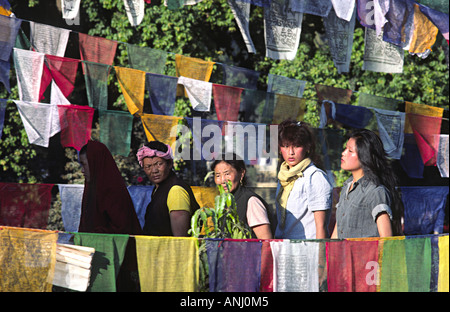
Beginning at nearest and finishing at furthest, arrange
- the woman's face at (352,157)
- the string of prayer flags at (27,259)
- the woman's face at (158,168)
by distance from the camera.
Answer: the string of prayer flags at (27,259)
the woman's face at (352,157)
the woman's face at (158,168)

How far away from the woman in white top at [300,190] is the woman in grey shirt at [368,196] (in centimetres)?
17

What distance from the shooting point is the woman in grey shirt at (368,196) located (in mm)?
3504

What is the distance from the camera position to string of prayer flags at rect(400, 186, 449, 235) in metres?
7.77

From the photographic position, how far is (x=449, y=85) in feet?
33.0

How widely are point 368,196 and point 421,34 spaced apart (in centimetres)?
281

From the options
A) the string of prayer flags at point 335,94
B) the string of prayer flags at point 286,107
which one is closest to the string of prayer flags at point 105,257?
the string of prayer flags at point 286,107

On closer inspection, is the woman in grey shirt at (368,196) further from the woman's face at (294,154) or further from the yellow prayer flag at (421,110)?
the yellow prayer flag at (421,110)

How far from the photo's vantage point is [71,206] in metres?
6.11

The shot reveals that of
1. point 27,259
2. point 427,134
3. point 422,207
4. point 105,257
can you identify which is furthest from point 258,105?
point 27,259

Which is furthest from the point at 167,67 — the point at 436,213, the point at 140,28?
the point at 436,213

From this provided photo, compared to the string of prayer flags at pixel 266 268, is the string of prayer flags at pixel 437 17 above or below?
above
